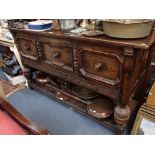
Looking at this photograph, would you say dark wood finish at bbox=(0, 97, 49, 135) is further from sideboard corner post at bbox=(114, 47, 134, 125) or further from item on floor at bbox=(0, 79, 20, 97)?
item on floor at bbox=(0, 79, 20, 97)

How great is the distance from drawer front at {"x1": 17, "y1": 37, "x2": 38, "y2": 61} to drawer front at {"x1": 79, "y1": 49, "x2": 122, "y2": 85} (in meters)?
0.56

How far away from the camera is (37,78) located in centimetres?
187

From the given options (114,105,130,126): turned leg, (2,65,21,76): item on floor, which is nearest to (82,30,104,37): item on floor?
(114,105,130,126): turned leg

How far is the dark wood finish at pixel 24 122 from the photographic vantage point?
74 centimetres

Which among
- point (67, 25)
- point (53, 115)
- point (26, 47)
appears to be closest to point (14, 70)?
point (26, 47)

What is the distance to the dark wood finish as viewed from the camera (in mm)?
740

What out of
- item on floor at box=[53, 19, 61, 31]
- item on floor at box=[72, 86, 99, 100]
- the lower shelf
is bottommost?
the lower shelf

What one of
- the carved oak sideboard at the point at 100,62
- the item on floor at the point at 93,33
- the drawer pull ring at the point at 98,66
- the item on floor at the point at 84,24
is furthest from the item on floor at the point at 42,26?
the drawer pull ring at the point at 98,66

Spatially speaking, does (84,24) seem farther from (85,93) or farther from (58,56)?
(85,93)

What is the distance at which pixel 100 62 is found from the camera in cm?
104

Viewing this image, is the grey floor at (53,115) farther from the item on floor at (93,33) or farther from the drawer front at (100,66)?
the item on floor at (93,33)

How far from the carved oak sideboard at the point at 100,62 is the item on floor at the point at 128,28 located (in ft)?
0.10

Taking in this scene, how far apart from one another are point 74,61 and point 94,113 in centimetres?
47
